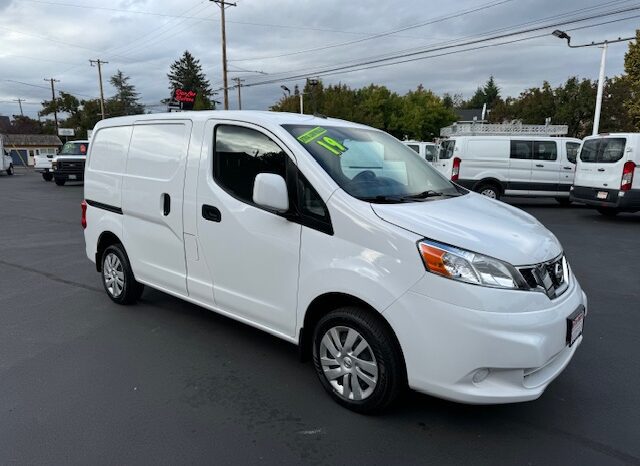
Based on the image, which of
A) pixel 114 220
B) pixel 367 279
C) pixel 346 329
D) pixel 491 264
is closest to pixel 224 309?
pixel 346 329

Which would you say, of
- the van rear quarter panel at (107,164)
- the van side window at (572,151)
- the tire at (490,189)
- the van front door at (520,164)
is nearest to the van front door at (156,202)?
the van rear quarter panel at (107,164)

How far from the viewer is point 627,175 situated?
10.2 meters

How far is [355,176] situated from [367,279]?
82 cm

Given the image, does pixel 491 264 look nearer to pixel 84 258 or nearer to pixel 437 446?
pixel 437 446

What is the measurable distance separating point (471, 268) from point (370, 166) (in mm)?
1221

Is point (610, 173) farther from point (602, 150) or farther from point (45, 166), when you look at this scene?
point (45, 166)

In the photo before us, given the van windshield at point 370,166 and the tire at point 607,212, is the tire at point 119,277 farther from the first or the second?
the tire at point 607,212

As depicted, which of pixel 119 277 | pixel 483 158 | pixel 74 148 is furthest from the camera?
pixel 74 148

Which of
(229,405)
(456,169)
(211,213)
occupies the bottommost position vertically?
(229,405)

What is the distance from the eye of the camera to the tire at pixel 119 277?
15.9 feet

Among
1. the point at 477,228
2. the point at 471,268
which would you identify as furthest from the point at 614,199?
the point at 471,268

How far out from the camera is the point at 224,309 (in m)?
3.81

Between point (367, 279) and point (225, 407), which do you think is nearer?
point (367, 279)

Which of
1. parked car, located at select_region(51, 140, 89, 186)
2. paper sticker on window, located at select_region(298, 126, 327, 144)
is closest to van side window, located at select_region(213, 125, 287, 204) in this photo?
paper sticker on window, located at select_region(298, 126, 327, 144)
